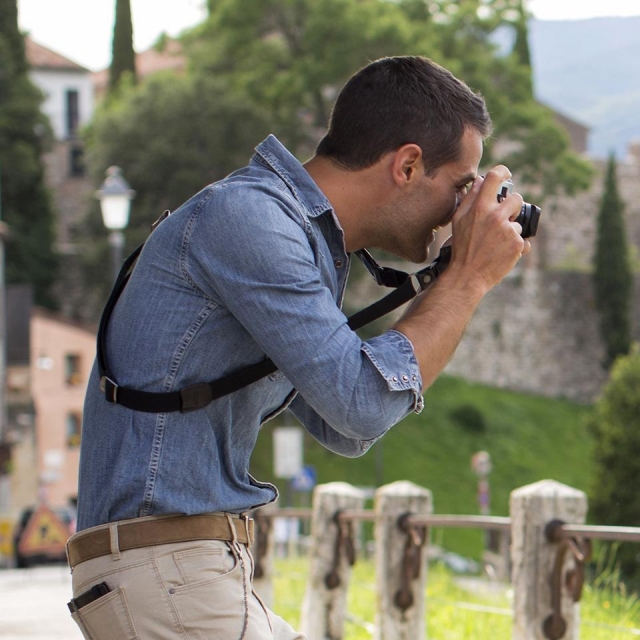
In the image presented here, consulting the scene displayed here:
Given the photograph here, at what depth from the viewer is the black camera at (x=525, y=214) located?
2.31 metres

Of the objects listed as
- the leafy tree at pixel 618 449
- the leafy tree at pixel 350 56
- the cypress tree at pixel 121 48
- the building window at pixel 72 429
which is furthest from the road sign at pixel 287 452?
the cypress tree at pixel 121 48

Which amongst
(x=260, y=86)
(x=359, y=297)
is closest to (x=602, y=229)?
(x=359, y=297)

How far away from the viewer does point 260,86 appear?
41125mm

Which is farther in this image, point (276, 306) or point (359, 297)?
point (359, 297)

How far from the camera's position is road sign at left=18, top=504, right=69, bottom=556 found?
18.3 metres

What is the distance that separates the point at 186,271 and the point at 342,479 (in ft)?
124

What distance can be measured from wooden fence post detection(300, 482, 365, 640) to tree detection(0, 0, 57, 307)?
40858mm

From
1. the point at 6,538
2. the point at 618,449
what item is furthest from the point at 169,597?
the point at 6,538

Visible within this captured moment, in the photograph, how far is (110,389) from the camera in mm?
2152

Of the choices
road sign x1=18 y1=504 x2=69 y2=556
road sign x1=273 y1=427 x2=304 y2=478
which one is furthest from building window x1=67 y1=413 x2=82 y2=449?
road sign x1=18 y1=504 x2=69 y2=556

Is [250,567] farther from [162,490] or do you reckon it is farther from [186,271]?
[186,271]

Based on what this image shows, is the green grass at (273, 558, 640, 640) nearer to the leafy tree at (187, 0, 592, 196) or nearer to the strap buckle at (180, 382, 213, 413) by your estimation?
the strap buckle at (180, 382, 213, 413)

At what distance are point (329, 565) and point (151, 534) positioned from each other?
562cm

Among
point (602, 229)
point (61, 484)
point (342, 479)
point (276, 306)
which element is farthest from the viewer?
point (602, 229)
